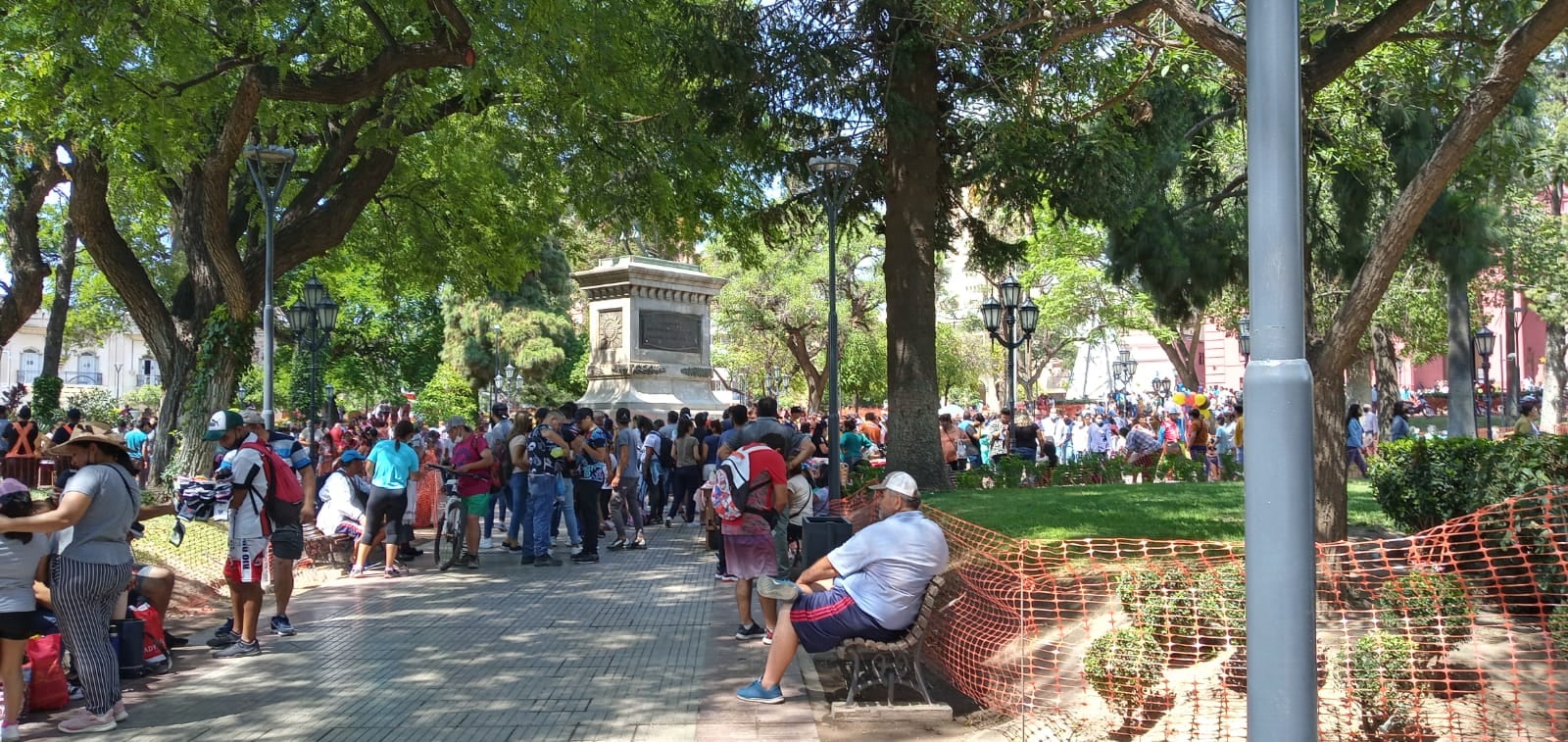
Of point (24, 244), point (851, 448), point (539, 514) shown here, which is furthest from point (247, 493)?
point (24, 244)

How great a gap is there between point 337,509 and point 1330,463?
9.81 meters

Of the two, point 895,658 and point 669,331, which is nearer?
point 895,658

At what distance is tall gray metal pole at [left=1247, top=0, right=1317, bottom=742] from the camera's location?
124 inches

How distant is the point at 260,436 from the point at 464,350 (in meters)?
47.8

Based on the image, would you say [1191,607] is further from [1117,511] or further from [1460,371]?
[1460,371]

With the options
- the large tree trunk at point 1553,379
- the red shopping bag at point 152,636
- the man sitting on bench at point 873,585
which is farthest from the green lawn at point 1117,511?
the large tree trunk at point 1553,379

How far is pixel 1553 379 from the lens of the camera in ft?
118

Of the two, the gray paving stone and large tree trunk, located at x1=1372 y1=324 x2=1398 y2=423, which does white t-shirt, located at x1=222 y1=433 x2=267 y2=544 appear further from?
large tree trunk, located at x1=1372 y1=324 x2=1398 y2=423

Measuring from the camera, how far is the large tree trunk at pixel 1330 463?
8.07 metres

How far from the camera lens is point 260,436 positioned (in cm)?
862

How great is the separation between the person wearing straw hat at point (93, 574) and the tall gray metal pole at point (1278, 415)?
5.80 metres

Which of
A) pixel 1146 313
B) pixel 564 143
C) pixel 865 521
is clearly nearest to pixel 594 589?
pixel 865 521

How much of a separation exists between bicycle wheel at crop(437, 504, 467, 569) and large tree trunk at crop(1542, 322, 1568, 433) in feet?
110

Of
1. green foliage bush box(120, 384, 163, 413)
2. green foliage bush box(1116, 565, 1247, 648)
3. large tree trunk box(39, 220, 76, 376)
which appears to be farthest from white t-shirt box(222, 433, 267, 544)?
green foliage bush box(120, 384, 163, 413)
